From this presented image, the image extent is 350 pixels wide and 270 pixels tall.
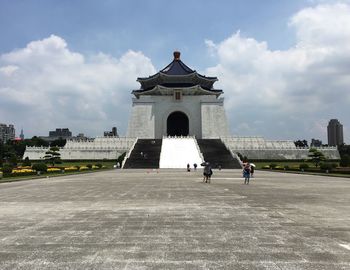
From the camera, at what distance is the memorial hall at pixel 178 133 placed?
1625 inches

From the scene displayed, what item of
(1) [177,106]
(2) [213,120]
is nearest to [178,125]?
(1) [177,106]

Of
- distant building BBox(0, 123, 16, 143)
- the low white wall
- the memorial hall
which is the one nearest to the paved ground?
the memorial hall

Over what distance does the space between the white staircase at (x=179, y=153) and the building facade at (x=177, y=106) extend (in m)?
11.6

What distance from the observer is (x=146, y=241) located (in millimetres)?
5066

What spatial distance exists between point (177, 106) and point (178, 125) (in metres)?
4.68

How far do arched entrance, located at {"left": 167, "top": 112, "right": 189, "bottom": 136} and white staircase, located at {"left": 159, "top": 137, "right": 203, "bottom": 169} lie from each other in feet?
49.7

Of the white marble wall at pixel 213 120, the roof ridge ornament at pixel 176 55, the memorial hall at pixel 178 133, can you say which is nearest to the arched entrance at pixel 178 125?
the memorial hall at pixel 178 133

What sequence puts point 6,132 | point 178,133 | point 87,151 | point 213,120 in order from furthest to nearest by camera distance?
1. point 6,132
2. point 178,133
3. point 213,120
4. point 87,151

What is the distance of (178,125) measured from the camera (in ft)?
205

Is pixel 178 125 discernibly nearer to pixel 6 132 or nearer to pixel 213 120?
pixel 213 120

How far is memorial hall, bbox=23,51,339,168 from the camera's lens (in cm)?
4127

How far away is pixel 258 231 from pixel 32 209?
5224 millimetres

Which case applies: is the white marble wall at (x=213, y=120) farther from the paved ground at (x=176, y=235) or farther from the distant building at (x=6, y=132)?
the distant building at (x=6, y=132)

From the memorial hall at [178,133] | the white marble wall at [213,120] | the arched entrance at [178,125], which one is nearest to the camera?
the memorial hall at [178,133]
